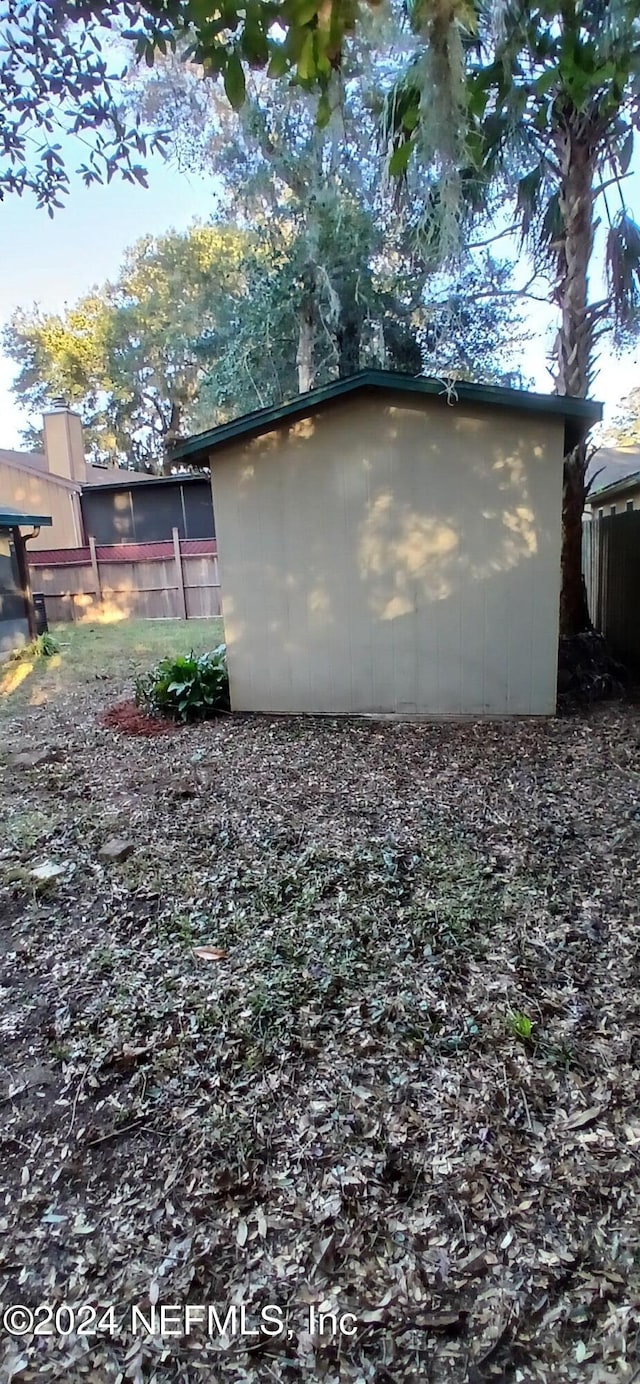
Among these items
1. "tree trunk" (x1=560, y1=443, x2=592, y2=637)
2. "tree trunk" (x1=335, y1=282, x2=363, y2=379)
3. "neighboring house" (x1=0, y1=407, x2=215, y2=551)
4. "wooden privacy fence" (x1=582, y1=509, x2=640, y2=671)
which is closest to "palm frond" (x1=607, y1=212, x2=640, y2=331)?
"tree trunk" (x1=560, y1=443, x2=592, y2=637)

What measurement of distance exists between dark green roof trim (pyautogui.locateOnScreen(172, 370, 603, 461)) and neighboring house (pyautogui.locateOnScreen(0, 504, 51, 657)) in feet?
19.2

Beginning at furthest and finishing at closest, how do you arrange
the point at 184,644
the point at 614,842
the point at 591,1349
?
1. the point at 184,644
2. the point at 614,842
3. the point at 591,1349

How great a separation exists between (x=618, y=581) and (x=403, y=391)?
156 inches

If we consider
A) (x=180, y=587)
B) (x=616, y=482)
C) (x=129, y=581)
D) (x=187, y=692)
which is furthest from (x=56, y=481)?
(x=616, y=482)

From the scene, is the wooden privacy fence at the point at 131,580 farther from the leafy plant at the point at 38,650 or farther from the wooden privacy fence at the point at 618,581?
the wooden privacy fence at the point at 618,581

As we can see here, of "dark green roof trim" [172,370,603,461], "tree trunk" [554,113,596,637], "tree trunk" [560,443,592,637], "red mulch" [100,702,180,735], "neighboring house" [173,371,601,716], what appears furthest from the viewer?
"tree trunk" [560,443,592,637]

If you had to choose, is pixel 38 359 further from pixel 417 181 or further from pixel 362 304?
pixel 417 181

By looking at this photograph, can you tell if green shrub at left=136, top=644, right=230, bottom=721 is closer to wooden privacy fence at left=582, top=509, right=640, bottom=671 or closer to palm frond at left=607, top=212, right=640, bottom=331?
wooden privacy fence at left=582, top=509, right=640, bottom=671

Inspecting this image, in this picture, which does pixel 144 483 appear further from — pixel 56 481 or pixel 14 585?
pixel 14 585

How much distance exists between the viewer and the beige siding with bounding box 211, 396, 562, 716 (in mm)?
5188

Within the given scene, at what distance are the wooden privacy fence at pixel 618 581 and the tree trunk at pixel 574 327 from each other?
100 cm

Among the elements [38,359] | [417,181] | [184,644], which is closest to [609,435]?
[38,359]

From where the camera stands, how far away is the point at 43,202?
3381mm

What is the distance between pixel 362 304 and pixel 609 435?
A: 22.1 m
